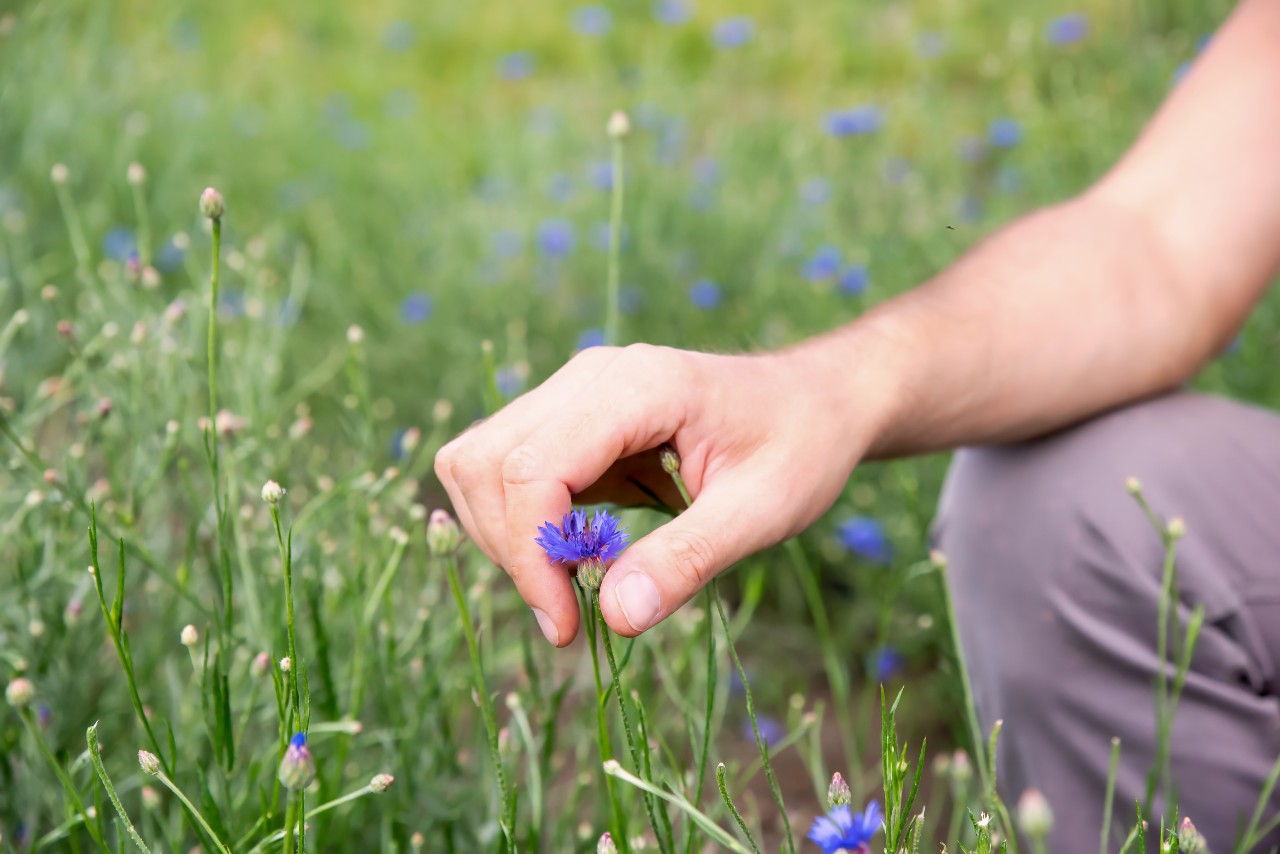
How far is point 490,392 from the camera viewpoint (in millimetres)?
893

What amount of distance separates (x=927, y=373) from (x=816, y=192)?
1.30m

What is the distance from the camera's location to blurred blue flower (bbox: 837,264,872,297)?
5.49ft

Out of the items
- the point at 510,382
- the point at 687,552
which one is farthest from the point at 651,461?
the point at 510,382

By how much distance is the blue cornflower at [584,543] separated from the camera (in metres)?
0.59

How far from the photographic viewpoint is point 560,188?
2.13 metres

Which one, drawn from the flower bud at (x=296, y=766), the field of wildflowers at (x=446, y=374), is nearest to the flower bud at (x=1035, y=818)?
the field of wildflowers at (x=446, y=374)

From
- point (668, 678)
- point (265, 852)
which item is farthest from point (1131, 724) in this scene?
point (265, 852)

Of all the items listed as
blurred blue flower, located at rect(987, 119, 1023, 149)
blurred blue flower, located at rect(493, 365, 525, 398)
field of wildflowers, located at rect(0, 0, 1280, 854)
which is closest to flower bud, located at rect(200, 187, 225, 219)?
field of wildflowers, located at rect(0, 0, 1280, 854)

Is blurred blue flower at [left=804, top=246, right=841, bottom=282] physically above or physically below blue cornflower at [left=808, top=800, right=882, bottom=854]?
below

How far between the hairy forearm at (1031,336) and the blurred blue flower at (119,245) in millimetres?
1455

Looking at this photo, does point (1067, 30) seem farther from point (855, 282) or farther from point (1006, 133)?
point (855, 282)

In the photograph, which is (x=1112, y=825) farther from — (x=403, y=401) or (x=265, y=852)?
(x=403, y=401)

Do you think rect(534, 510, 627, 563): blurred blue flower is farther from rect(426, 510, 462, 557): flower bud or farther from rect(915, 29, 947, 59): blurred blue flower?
rect(915, 29, 947, 59): blurred blue flower

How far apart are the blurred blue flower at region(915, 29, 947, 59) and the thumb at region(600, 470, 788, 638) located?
2.00 meters
